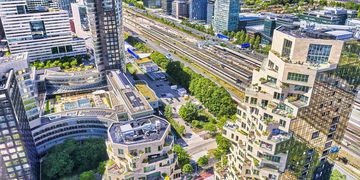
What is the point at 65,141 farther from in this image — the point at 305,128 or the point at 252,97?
the point at 305,128

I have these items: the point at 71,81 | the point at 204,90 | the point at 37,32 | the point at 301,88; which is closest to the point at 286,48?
the point at 301,88

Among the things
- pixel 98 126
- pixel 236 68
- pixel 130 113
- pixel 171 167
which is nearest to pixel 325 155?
pixel 171 167

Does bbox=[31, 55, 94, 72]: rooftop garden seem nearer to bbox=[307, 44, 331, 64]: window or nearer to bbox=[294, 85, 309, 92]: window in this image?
bbox=[294, 85, 309, 92]: window

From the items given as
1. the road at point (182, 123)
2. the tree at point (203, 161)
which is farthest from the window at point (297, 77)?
the road at point (182, 123)

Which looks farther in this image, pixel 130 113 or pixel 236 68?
pixel 236 68

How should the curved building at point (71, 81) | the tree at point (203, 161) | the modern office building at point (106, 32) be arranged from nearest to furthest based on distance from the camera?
1. the tree at point (203, 161)
2. the modern office building at point (106, 32)
3. the curved building at point (71, 81)

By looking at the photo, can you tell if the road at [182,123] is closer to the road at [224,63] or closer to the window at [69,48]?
the road at [224,63]
